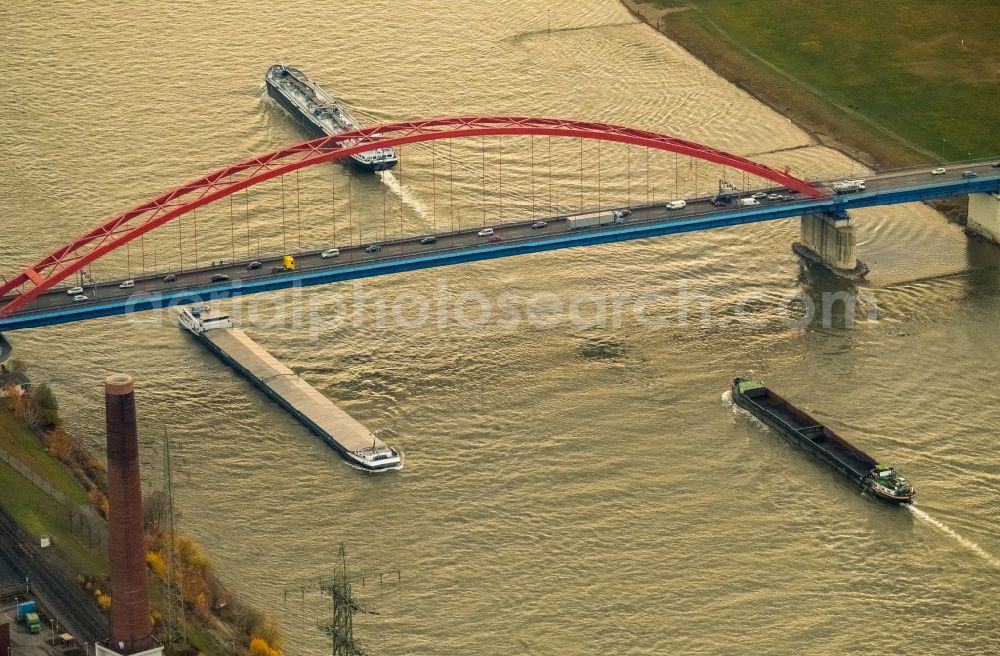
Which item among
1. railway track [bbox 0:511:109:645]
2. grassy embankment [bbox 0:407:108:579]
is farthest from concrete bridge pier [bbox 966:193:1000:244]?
railway track [bbox 0:511:109:645]

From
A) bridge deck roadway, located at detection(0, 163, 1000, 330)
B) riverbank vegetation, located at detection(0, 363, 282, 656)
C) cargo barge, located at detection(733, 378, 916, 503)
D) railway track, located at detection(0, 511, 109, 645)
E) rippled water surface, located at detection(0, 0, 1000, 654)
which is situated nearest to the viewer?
railway track, located at detection(0, 511, 109, 645)

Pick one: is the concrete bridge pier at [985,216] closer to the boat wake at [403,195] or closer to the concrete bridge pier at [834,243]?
the concrete bridge pier at [834,243]

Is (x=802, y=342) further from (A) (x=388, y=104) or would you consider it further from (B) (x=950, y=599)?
(A) (x=388, y=104)

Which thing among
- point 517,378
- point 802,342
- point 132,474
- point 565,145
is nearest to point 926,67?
point 565,145

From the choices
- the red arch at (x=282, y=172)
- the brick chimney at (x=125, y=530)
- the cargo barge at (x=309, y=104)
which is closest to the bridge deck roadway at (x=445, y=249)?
the red arch at (x=282, y=172)

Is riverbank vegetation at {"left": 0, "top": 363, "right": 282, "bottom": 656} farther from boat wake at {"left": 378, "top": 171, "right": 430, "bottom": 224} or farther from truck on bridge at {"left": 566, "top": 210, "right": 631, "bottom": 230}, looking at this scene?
boat wake at {"left": 378, "top": 171, "right": 430, "bottom": 224}

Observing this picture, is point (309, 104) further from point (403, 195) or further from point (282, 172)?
point (282, 172)

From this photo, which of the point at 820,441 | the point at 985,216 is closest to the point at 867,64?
the point at 985,216
